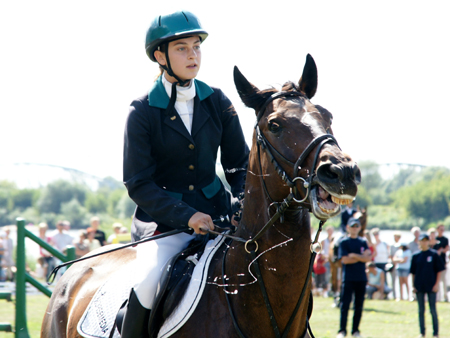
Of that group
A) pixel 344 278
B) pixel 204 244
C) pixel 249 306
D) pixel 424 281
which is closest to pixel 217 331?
pixel 249 306

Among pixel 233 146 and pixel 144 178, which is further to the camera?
pixel 233 146

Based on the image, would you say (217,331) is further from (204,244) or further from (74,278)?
(74,278)

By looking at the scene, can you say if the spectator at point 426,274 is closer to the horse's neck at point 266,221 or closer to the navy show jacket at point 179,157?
the navy show jacket at point 179,157

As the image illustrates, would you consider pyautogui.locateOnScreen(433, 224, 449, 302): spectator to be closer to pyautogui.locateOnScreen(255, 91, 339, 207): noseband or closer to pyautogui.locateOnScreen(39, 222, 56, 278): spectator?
pyautogui.locateOnScreen(39, 222, 56, 278): spectator

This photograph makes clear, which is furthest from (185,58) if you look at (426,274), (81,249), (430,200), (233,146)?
(430,200)

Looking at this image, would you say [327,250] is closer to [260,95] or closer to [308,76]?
[308,76]

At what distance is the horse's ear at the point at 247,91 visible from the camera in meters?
3.44

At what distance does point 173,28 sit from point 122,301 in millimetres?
1956

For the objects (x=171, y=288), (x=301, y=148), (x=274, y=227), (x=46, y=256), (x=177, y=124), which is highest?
(x=177, y=124)

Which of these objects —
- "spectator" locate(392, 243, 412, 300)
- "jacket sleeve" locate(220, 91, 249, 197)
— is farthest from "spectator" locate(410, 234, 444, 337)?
"jacket sleeve" locate(220, 91, 249, 197)

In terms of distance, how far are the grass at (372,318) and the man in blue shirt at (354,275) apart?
53 centimetres

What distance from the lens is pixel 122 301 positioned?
378 cm

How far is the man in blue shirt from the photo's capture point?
10.6 m

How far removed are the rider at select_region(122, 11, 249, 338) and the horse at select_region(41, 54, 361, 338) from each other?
37 cm
